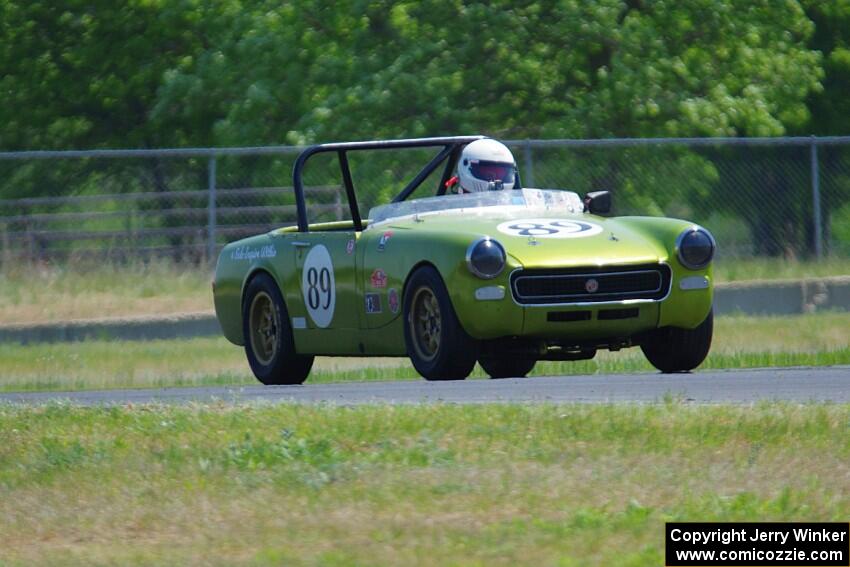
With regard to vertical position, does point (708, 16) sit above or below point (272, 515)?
below

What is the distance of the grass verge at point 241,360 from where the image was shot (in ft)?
47.0

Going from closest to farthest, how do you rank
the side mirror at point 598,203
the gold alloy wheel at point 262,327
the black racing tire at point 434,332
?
the black racing tire at point 434,332, the side mirror at point 598,203, the gold alloy wheel at point 262,327

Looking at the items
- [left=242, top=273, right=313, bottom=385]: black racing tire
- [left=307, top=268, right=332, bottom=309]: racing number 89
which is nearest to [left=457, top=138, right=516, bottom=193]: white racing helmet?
[left=307, top=268, right=332, bottom=309]: racing number 89

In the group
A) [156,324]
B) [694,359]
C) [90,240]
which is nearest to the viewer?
[694,359]

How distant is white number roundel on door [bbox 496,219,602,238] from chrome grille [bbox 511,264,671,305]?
1.03 feet

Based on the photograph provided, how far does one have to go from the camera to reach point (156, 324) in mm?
18812

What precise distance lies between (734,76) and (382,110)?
14.3 feet

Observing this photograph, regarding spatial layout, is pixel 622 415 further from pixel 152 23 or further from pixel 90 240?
pixel 152 23

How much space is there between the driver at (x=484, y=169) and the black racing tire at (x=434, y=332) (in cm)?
158

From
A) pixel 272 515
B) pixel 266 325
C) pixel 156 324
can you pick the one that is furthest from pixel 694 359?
pixel 156 324

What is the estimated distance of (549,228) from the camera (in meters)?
10.7

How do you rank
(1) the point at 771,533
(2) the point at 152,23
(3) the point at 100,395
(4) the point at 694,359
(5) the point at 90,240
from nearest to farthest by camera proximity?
1. (1) the point at 771,533
2. (4) the point at 694,359
3. (3) the point at 100,395
4. (5) the point at 90,240
5. (2) the point at 152,23

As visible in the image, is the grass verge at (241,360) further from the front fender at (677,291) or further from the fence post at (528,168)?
the front fender at (677,291)

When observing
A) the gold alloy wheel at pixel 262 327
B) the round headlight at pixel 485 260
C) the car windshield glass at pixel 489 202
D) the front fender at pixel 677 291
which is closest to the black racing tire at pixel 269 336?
the gold alloy wheel at pixel 262 327
